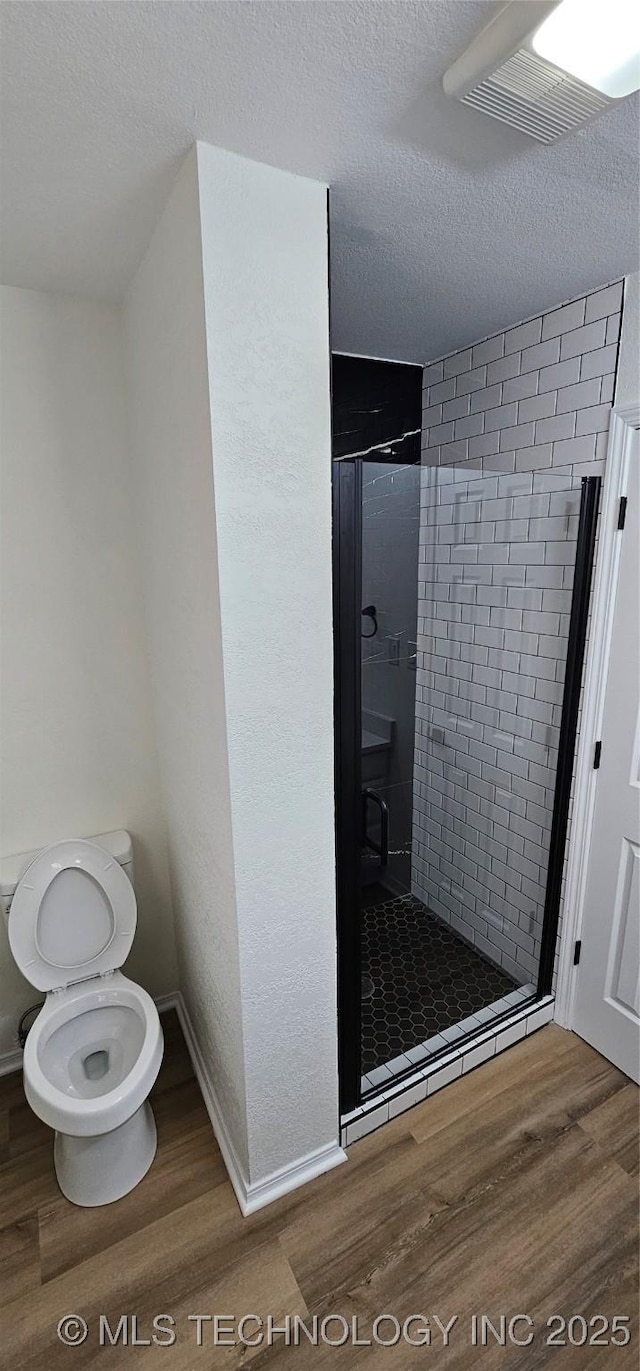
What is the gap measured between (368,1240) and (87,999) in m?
1.00

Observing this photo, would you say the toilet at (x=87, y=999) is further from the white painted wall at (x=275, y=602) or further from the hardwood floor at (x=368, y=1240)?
the white painted wall at (x=275, y=602)

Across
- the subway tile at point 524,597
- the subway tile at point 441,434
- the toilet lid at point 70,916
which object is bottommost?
the toilet lid at point 70,916

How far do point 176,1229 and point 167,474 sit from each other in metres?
1.94

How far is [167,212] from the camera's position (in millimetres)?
1261

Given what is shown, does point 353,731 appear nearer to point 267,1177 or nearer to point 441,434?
point 267,1177

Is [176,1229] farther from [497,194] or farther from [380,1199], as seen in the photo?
[497,194]

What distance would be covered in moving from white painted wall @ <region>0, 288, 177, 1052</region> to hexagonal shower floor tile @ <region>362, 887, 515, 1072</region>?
93 centimetres

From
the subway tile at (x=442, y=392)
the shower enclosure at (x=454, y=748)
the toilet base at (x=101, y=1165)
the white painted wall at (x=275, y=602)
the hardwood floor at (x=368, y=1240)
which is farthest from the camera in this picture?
the subway tile at (x=442, y=392)

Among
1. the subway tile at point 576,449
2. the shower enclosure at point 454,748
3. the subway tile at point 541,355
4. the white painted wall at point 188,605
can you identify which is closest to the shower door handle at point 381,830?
the shower enclosure at point 454,748

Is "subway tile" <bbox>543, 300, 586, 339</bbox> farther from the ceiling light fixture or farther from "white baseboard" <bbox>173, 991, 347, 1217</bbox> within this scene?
"white baseboard" <bbox>173, 991, 347, 1217</bbox>

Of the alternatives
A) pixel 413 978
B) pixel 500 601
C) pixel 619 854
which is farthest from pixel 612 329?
pixel 413 978

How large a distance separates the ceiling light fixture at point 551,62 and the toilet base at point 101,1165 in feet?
7.59

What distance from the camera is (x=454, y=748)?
238 cm

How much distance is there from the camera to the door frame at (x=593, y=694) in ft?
5.78
